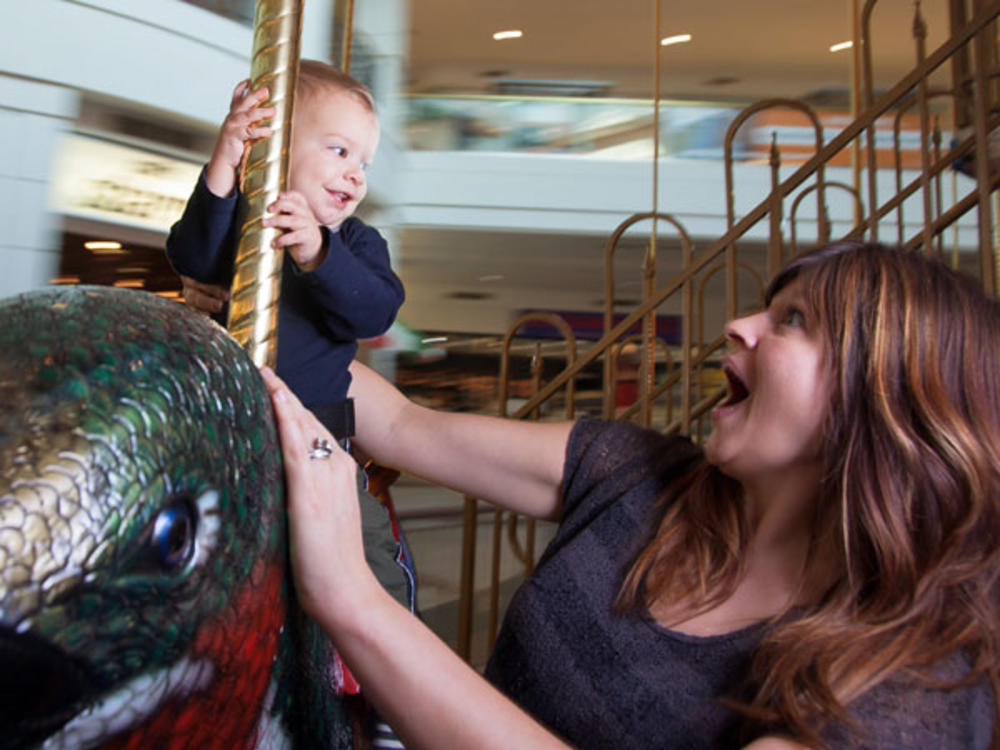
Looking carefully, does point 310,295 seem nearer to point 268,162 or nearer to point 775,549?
point 268,162

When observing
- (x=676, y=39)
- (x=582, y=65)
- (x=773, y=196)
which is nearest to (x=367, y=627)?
(x=773, y=196)

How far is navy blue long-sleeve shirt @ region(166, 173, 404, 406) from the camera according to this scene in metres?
0.70

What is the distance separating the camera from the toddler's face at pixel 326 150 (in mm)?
766

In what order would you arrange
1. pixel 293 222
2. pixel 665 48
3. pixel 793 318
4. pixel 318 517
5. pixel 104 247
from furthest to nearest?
1. pixel 665 48
2. pixel 104 247
3. pixel 793 318
4. pixel 293 222
5. pixel 318 517

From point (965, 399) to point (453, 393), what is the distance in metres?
6.53

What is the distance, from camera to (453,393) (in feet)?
23.9

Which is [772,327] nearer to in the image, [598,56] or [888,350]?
[888,350]

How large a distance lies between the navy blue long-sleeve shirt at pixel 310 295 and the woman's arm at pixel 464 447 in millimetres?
145

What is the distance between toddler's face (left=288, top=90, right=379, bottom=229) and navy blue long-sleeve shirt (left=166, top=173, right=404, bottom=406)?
0.04 metres

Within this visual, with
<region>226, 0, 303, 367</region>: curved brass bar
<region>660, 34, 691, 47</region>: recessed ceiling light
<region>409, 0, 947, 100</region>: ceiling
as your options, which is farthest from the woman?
<region>660, 34, 691, 47</region>: recessed ceiling light

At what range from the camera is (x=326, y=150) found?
2.53 feet

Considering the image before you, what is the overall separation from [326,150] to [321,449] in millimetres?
335

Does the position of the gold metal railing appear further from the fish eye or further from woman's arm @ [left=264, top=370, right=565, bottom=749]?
the fish eye

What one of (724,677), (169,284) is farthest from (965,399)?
(169,284)
